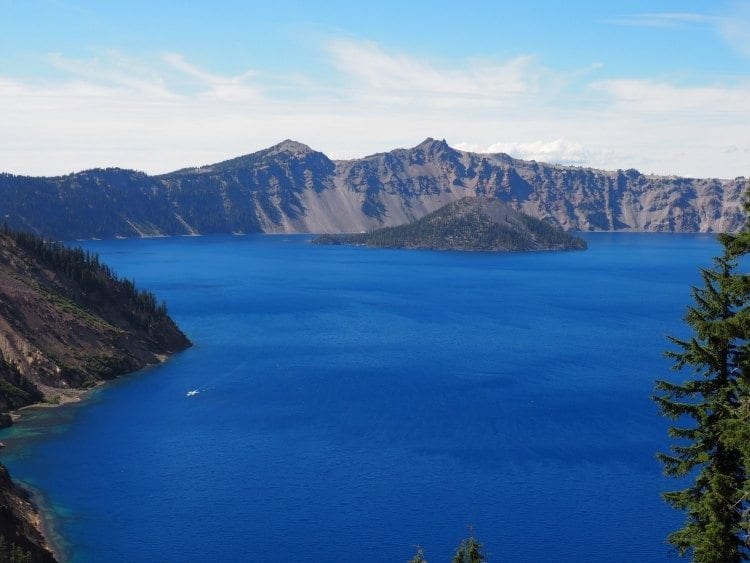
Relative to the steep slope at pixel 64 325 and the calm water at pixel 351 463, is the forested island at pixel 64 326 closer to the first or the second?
the steep slope at pixel 64 325

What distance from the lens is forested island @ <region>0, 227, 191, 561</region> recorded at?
134 metres

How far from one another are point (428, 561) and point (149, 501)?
1397 inches

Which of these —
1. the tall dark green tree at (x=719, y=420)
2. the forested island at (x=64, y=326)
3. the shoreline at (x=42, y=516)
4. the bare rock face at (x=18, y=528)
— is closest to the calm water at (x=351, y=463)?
the shoreline at (x=42, y=516)

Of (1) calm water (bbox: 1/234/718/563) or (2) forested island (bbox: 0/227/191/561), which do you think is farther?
(2) forested island (bbox: 0/227/191/561)

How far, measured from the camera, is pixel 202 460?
4190 inches

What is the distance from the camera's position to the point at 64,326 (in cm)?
14788

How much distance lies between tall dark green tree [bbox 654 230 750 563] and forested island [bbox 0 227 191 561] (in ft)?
265

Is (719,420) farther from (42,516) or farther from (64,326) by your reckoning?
(64,326)

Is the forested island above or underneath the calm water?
above

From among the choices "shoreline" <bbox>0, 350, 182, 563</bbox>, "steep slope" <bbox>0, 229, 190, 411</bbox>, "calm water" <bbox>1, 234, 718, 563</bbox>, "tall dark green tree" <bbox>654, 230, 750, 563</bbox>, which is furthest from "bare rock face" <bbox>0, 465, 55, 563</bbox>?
"tall dark green tree" <bbox>654, 230, 750, 563</bbox>

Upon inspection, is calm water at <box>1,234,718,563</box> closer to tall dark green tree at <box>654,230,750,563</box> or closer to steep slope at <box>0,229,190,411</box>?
steep slope at <box>0,229,190,411</box>

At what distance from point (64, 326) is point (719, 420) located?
139 m

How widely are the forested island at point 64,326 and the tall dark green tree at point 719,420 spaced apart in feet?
265

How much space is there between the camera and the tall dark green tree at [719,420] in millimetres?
28938
